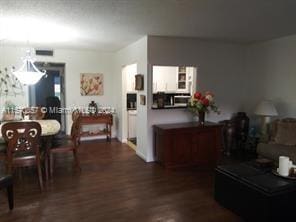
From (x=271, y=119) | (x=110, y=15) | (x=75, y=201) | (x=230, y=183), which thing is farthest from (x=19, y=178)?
(x=271, y=119)

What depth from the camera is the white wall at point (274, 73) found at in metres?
4.40

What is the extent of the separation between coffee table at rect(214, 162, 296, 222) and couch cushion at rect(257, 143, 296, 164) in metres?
1.06

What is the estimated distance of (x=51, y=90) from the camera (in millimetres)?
6125

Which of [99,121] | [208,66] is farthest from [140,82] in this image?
[99,121]

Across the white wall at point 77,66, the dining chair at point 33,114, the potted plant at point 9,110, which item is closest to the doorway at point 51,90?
the white wall at point 77,66

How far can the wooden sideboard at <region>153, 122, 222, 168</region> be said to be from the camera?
4137mm

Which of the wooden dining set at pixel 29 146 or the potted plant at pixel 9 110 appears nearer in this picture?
the wooden dining set at pixel 29 146

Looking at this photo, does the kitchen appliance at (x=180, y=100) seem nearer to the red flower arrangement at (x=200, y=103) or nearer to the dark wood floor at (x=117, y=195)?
the red flower arrangement at (x=200, y=103)

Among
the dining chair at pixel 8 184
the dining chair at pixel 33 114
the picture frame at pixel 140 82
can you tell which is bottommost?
the dining chair at pixel 8 184

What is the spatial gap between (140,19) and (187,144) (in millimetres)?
2240

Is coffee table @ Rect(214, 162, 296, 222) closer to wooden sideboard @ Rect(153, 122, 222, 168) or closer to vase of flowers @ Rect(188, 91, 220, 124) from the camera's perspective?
wooden sideboard @ Rect(153, 122, 222, 168)

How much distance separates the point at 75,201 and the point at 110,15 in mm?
2391

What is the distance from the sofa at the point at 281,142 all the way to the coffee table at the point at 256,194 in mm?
1121

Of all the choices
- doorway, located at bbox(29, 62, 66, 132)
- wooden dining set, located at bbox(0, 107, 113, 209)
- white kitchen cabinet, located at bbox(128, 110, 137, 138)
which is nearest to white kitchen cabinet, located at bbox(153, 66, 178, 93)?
white kitchen cabinet, located at bbox(128, 110, 137, 138)
